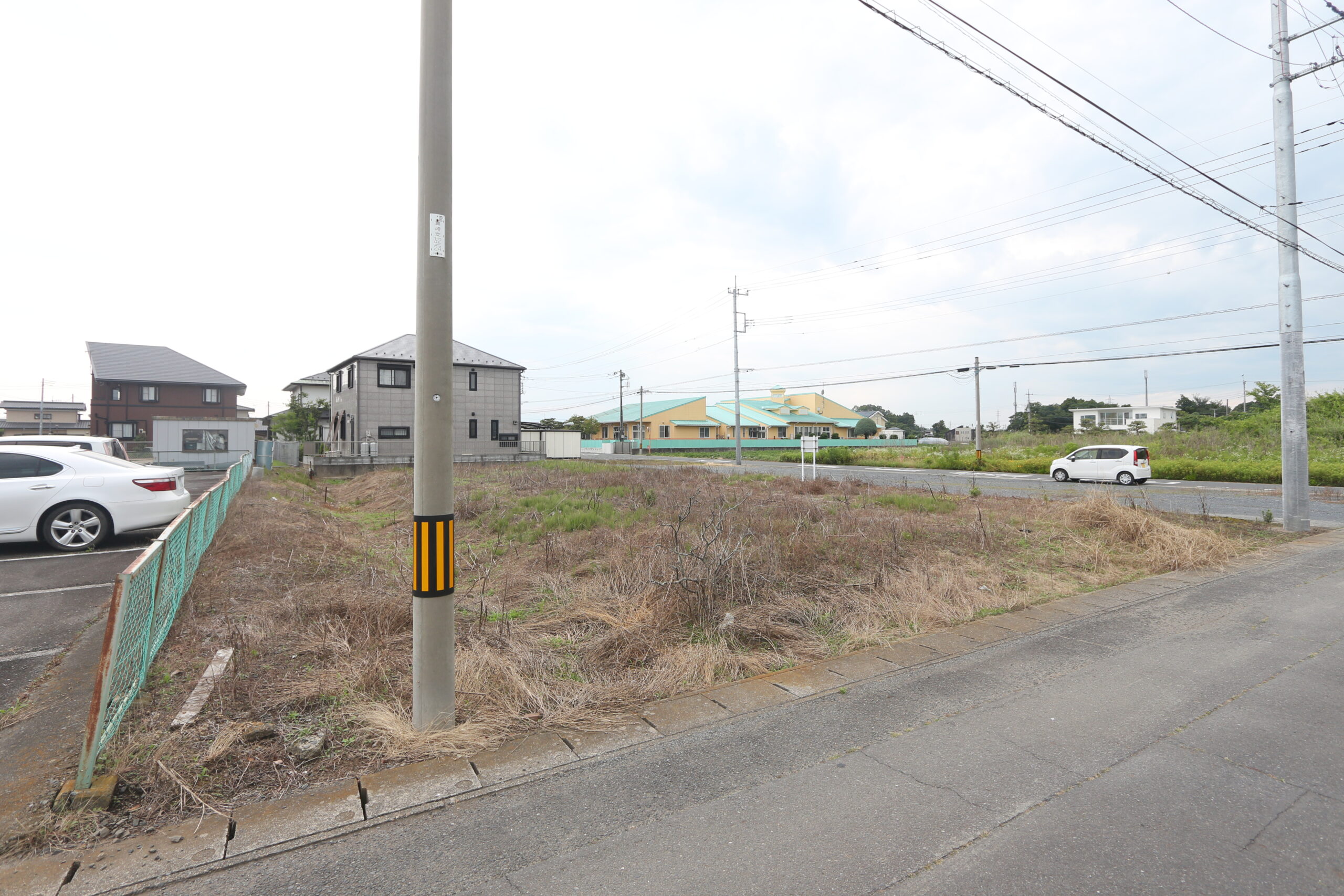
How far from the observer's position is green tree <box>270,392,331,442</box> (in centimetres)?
4312

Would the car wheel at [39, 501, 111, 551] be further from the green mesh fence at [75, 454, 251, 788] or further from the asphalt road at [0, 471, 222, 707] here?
the green mesh fence at [75, 454, 251, 788]

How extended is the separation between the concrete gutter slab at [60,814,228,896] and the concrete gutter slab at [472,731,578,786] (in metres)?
1.01

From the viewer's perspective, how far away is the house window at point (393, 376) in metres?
32.5

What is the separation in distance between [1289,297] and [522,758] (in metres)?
14.3

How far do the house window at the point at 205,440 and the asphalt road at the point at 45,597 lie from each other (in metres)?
21.0

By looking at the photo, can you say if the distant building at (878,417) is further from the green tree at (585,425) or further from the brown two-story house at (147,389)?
the brown two-story house at (147,389)

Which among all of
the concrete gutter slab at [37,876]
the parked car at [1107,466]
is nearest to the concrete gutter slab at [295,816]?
the concrete gutter slab at [37,876]

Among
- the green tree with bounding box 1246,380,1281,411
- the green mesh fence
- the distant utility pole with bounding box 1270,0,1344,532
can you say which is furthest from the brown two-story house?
the green tree with bounding box 1246,380,1281,411

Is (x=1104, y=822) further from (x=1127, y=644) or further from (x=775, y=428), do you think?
(x=775, y=428)

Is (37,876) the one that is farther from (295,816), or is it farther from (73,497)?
(73,497)

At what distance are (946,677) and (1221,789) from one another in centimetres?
154

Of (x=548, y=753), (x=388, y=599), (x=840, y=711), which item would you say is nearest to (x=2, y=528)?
(x=388, y=599)

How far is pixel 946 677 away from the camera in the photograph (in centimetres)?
425

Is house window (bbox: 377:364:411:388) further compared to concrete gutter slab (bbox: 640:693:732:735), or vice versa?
house window (bbox: 377:364:411:388)
